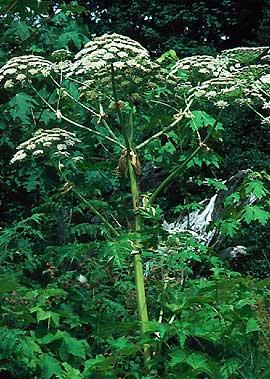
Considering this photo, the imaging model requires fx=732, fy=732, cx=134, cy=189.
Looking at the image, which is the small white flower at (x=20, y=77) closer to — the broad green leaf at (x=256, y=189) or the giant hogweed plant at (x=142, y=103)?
the giant hogweed plant at (x=142, y=103)

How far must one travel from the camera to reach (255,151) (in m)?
8.63

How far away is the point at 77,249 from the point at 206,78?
1.05 metres

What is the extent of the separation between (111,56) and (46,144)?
1.47ft

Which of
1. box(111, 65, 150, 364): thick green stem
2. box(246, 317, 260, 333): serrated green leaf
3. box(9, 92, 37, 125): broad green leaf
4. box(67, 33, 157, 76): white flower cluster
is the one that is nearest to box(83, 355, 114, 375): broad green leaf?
box(111, 65, 150, 364): thick green stem

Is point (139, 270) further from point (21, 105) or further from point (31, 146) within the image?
point (21, 105)

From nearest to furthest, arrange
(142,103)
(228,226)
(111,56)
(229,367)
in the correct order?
(229,367) → (111,56) → (142,103) → (228,226)

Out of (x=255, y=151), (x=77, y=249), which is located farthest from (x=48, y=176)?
(x=255, y=151)

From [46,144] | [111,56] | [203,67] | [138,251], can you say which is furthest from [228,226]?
[111,56]

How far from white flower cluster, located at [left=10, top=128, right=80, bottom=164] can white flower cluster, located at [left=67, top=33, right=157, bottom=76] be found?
0.29 metres

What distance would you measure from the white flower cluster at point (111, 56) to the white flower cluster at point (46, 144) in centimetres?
29

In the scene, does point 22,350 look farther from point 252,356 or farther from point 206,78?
point 206,78

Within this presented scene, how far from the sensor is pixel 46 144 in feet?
9.51

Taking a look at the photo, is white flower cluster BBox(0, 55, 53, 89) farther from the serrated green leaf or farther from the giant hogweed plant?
the serrated green leaf

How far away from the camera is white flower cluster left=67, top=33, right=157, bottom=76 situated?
2746 millimetres
